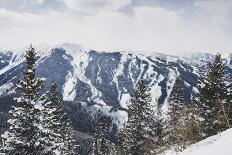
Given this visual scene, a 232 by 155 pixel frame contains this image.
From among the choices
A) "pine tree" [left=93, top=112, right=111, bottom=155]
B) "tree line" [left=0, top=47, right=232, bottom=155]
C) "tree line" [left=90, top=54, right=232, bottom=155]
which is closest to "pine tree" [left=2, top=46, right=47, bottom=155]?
"tree line" [left=0, top=47, right=232, bottom=155]

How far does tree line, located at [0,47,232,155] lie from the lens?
2531 centimetres

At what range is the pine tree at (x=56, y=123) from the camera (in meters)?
27.1

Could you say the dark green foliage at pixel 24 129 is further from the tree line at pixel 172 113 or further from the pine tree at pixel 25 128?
the tree line at pixel 172 113

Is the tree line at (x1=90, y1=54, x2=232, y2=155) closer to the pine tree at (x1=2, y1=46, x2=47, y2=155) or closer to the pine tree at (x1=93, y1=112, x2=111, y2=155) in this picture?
the pine tree at (x1=2, y1=46, x2=47, y2=155)

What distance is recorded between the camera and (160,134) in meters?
43.4

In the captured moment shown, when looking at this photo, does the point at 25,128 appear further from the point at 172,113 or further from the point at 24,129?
the point at 172,113

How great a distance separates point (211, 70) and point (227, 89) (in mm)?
2466

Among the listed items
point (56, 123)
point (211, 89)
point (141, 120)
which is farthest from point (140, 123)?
point (56, 123)

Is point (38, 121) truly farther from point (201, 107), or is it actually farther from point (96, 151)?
point (96, 151)

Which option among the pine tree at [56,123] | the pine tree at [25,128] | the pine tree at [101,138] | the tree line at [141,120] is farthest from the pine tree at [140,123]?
the pine tree at [25,128]

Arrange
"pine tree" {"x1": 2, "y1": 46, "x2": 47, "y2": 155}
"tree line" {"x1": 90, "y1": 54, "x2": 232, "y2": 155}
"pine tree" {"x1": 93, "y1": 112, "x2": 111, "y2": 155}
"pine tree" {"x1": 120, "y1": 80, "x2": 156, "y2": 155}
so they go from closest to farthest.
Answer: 1. "pine tree" {"x1": 2, "y1": 46, "x2": 47, "y2": 155}
2. "tree line" {"x1": 90, "y1": 54, "x2": 232, "y2": 155}
3. "pine tree" {"x1": 120, "y1": 80, "x2": 156, "y2": 155}
4. "pine tree" {"x1": 93, "y1": 112, "x2": 111, "y2": 155}

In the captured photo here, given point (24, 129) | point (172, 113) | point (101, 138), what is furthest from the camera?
point (101, 138)

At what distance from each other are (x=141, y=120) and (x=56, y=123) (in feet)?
47.4

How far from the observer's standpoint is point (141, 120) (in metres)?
46.1
